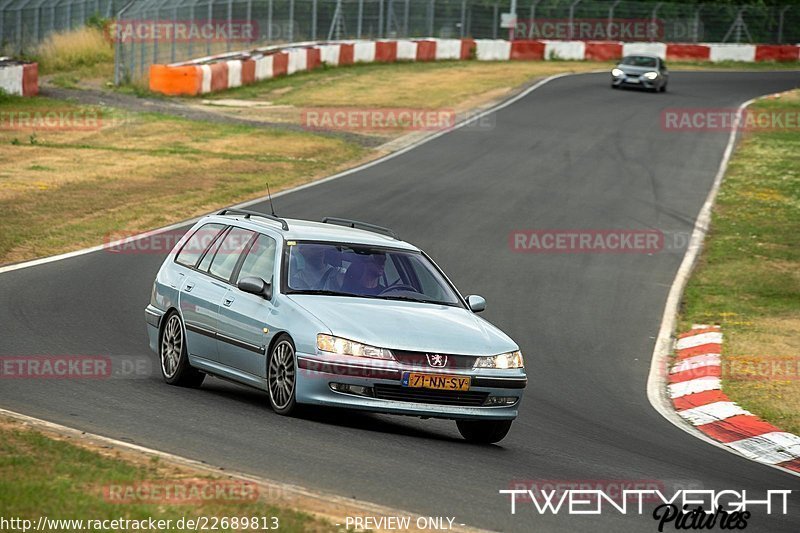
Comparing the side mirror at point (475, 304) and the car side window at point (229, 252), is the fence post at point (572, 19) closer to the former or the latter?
the car side window at point (229, 252)

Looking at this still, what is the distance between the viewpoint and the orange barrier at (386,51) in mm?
54156

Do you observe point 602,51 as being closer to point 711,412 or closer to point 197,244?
point 711,412

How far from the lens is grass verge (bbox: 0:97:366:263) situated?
21.1m

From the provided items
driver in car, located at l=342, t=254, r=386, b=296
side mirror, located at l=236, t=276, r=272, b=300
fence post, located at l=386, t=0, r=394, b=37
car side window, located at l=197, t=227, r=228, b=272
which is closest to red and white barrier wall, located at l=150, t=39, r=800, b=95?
fence post, located at l=386, t=0, r=394, b=37

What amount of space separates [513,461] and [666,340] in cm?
789

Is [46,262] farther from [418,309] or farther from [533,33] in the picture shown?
[533,33]

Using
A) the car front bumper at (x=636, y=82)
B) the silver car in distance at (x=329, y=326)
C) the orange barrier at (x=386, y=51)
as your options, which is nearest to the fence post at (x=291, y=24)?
the orange barrier at (x=386, y=51)

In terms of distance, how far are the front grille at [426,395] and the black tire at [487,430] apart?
35 cm

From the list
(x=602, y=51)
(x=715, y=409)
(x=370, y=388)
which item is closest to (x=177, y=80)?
(x=602, y=51)

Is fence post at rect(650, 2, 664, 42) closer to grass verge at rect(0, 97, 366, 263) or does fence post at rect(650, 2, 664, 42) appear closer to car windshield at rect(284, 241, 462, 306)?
grass verge at rect(0, 97, 366, 263)

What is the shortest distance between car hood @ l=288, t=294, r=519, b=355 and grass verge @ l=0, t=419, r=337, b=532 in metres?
2.26

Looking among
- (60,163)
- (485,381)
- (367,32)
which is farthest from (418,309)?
(367,32)

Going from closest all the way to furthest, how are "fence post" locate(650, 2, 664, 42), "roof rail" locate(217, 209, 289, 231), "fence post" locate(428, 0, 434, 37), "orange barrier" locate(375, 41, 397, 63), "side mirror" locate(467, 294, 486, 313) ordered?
"side mirror" locate(467, 294, 486, 313)
"roof rail" locate(217, 209, 289, 231)
"orange barrier" locate(375, 41, 397, 63)
"fence post" locate(428, 0, 434, 37)
"fence post" locate(650, 2, 664, 42)

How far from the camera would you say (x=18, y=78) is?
36.2m
